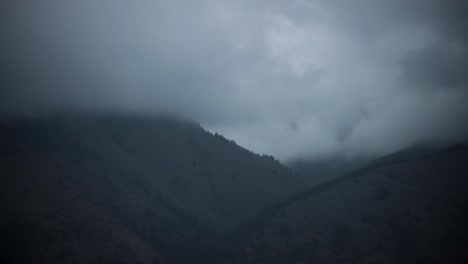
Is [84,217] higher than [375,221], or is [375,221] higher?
[375,221]

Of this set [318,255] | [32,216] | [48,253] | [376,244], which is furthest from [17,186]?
[376,244]

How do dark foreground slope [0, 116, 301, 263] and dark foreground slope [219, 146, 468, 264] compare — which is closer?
dark foreground slope [0, 116, 301, 263]

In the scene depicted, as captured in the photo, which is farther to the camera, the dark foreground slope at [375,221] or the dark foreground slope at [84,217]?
the dark foreground slope at [375,221]

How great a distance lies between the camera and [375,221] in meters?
158

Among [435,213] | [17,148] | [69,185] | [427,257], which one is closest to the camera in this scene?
[427,257]

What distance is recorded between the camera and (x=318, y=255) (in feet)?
473

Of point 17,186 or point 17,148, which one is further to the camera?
point 17,148

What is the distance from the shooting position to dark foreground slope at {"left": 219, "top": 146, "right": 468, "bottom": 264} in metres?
141

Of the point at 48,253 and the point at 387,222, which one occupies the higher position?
the point at 387,222

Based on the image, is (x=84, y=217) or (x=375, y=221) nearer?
(x=84, y=217)

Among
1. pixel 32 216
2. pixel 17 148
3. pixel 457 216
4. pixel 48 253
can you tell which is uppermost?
pixel 17 148

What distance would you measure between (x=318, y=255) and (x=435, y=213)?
43351 millimetres

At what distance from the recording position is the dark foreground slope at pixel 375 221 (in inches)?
5566

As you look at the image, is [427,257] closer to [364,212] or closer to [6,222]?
[364,212]
